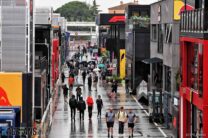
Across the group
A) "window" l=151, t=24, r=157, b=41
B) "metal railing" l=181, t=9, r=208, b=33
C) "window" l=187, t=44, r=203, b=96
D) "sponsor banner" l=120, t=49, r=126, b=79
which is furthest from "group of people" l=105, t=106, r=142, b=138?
"sponsor banner" l=120, t=49, r=126, b=79

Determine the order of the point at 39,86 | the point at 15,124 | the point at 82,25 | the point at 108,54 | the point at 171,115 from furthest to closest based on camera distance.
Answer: the point at 82,25 < the point at 108,54 < the point at 171,115 < the point at 39,86 < the point at 15,124

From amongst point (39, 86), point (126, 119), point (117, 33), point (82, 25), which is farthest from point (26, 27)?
point (82, 25)

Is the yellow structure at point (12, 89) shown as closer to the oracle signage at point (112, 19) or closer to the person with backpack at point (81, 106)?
the person with backpack at point (81, 106)

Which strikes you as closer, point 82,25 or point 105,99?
point 105,99

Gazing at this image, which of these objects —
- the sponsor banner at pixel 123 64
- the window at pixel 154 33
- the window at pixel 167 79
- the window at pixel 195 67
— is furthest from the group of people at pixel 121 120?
the sponsor banner at pixel 123 64

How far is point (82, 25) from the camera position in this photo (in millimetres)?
198250

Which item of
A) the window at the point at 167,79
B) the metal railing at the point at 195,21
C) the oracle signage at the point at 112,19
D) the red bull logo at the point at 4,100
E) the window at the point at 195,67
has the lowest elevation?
the window at the point at 167,79

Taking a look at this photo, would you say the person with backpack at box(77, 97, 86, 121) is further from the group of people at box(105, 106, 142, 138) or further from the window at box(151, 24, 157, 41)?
the window at box(151, 24, 157, 41)

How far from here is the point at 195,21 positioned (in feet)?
77.3

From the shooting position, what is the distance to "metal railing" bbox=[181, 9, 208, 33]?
862 inches

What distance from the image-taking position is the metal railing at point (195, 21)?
2190cm

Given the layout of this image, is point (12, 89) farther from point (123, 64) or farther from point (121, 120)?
point (123, 64)

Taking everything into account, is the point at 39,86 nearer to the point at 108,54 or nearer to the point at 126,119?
the point at 126,119

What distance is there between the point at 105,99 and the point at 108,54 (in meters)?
33.2
